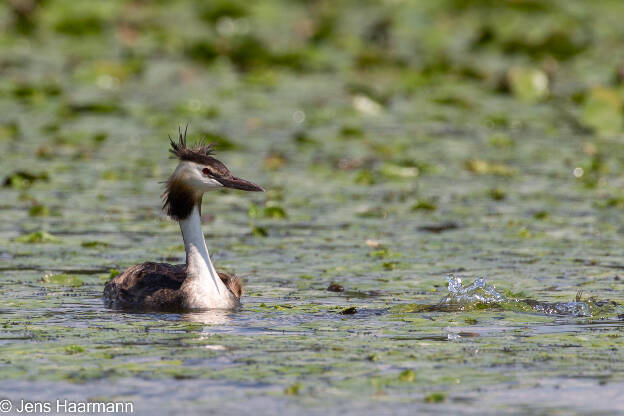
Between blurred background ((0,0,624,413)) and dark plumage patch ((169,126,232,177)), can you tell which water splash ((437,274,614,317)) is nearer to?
blurred background ((0,0,624,413))

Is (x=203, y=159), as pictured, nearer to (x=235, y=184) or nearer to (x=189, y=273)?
(x=235, y=184)

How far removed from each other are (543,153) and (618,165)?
145 cm

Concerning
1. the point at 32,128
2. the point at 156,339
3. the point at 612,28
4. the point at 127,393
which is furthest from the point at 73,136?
the point at 612,28

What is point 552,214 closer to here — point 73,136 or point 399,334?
point 399,334

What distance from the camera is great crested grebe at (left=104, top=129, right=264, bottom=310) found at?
35.9 feet

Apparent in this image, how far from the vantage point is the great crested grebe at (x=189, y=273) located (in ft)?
35.9

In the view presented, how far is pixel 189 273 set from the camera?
11.1 m

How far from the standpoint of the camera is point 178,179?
36.6 ft

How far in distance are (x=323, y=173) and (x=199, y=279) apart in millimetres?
7564

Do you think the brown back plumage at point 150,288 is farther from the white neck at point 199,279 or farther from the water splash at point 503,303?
the water splash at point 503,303

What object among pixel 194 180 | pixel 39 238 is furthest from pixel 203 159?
pixel 39 238

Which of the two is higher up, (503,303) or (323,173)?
(323,173)

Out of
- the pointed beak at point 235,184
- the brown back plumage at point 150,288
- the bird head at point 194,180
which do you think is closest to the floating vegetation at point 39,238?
the brown back plumage at point 150,288

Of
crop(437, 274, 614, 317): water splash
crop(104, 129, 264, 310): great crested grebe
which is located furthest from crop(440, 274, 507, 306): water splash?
crop(104, 129, 264, 310): great crested grebe
